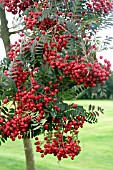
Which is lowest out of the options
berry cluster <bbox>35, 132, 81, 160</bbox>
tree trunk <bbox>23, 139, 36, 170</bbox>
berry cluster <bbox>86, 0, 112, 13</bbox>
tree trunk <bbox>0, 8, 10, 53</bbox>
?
tree trunk <bbox>23, 139, 36, 170</bbox>

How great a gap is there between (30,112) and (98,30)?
39.5 inches

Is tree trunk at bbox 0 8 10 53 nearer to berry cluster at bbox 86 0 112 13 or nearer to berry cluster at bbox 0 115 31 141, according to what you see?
berry cluster at bbox 86 0 112 13

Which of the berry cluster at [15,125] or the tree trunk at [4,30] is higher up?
the tree trunk at [4,30]

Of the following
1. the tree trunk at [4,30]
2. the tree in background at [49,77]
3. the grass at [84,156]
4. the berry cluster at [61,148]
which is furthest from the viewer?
the grass at [84,156]

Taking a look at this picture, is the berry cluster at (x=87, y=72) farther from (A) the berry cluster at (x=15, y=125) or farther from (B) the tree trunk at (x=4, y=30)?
(B) the tree trunk at (x=4, y=30)

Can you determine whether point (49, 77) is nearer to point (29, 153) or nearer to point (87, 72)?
point (87, 72)

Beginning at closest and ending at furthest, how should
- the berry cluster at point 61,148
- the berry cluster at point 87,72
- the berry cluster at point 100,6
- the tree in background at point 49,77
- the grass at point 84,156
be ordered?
the berry cluster at point 87,72
the tree in background at point 49,77
the berry cluster at point 61,148
the berry cluster at point 100,6
the grass at point 84,156

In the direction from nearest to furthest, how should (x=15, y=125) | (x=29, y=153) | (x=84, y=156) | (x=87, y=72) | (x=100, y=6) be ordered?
1. (x=87, y=72)
2. (x=15, y=125)
3. (x=100, y=6)
4. (x=29, y=153)
5. (x=84, y=156)

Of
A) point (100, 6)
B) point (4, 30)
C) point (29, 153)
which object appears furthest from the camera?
point (29, 153)

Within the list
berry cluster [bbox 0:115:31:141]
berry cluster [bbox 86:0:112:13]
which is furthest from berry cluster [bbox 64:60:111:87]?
berry cluster [bbox 86:0:112:13]

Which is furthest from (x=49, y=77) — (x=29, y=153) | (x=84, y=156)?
(x=84, y=156)

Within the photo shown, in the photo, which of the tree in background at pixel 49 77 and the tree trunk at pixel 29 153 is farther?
the tree trunk at pixel 29 153

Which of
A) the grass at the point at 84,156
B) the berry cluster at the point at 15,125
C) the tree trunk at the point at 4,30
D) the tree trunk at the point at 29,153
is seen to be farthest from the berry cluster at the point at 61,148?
the grass at the point at 84,156

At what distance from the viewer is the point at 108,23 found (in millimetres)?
3129
